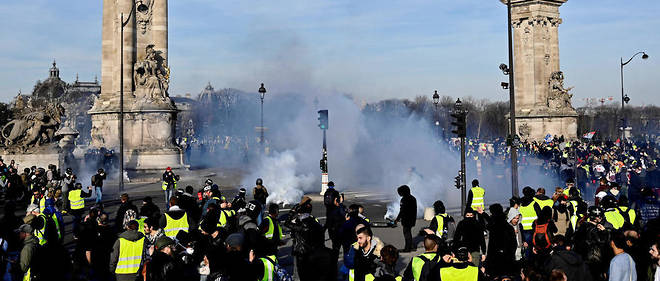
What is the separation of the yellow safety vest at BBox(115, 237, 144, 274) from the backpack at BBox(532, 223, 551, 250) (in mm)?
4971

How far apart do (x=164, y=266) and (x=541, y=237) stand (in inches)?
196

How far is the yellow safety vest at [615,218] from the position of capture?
34.0 feet

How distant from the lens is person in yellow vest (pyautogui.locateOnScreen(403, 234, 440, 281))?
22.9ft

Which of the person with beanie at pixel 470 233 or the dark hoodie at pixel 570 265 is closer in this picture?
the dark hoodie at pixel 570 265

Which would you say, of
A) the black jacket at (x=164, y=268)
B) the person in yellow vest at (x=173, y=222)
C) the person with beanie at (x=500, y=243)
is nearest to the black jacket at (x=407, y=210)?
the person with beanie at (x=500, y=243)

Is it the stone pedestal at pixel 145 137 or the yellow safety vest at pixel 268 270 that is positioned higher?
the stone pedestal at pixel 145 137

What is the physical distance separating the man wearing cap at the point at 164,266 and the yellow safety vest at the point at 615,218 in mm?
6321

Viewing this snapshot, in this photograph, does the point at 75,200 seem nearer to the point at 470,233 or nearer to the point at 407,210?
the point at 407,210

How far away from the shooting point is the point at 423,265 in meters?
7.06

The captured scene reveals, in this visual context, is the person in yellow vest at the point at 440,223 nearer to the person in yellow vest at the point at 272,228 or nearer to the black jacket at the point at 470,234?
the black jacket at the point at 470,234

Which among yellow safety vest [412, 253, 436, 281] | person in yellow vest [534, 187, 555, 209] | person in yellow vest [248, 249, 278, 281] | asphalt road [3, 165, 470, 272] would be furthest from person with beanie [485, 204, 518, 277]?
person in yellow vest [248, 249, 278, 281]

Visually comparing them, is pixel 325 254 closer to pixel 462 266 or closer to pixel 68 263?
pixel 462 266

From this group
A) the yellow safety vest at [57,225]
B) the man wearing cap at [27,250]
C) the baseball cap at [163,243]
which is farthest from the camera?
the yellow safety vest at [57,225]

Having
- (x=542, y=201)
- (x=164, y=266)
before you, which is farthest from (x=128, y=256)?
(x=542, y=201)
